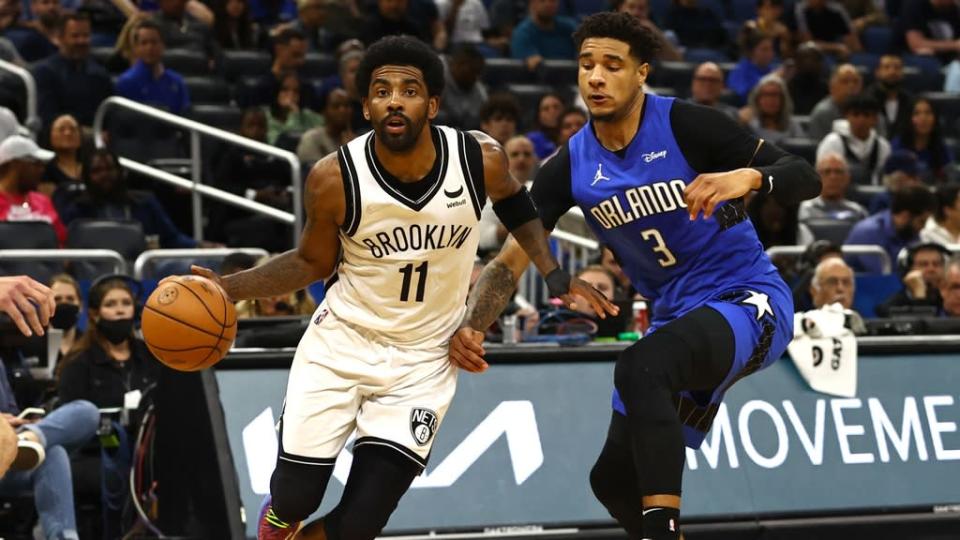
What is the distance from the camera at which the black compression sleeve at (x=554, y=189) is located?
630 cm

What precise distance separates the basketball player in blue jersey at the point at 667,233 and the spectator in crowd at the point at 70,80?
7230mm

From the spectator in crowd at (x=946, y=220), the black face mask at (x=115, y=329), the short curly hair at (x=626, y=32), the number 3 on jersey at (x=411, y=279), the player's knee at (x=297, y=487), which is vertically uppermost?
the short curly hair at (x=626, y=32)

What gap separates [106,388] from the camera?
8.76 m

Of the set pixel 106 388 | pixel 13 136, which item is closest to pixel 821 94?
pixel 13 136

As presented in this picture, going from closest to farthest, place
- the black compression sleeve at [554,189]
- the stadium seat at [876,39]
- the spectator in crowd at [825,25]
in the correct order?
the black compression sleeve at [554,189]
the spectator in crowd at [825,25]
the stadium seat at [876,39]

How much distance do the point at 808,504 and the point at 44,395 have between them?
4.06m

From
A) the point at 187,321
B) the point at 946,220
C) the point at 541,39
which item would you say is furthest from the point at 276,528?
the point at 541,39

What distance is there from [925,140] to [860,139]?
885mm

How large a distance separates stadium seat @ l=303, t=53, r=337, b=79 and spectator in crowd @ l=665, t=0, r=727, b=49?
4337 mm

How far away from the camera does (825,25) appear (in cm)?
1808

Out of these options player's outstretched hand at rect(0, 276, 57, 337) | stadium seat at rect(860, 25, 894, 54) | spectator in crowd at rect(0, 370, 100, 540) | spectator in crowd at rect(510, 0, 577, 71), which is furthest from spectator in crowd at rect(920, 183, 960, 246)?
player's outstretched hand at rect(0, 276, 57, 337)

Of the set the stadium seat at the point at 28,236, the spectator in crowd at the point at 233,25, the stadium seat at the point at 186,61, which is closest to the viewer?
the stadium seat at the point at 28,236

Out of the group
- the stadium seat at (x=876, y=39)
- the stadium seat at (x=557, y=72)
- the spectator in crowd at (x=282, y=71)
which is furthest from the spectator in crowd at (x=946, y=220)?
the stadium seat at (x=876, y=39)

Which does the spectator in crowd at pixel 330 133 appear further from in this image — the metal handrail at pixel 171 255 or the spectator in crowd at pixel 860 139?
the spectator in crowd at pixel 860 139
